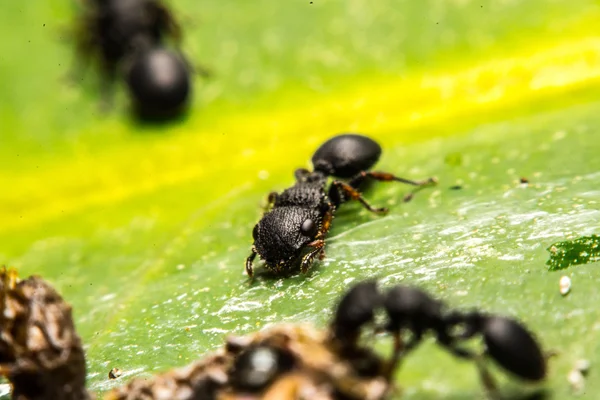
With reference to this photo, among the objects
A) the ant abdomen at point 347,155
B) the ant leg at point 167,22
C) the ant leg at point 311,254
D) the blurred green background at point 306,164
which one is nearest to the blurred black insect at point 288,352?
the blurred green background at point 306,164

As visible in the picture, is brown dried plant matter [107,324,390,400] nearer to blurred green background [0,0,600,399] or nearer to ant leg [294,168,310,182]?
blurred green background [0,0,600,399]

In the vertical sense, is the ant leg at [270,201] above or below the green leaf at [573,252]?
above

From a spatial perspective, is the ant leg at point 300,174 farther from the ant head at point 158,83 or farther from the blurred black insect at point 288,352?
the blurred black insect at point 288,352

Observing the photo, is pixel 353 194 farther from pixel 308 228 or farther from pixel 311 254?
pixel 311 254

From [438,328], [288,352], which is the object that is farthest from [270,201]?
[288,352]

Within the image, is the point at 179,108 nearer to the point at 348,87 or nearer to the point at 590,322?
the point at 348,87

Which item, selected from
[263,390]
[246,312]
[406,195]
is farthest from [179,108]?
[263,390]

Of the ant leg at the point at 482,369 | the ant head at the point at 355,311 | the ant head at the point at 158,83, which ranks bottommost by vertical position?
the ant leg at the point at 482,369

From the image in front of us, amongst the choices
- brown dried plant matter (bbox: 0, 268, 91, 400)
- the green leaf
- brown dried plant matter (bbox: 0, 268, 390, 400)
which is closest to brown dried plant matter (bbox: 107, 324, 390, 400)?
brown dried plant matter (bbox: 0, 268, 390, 400)
